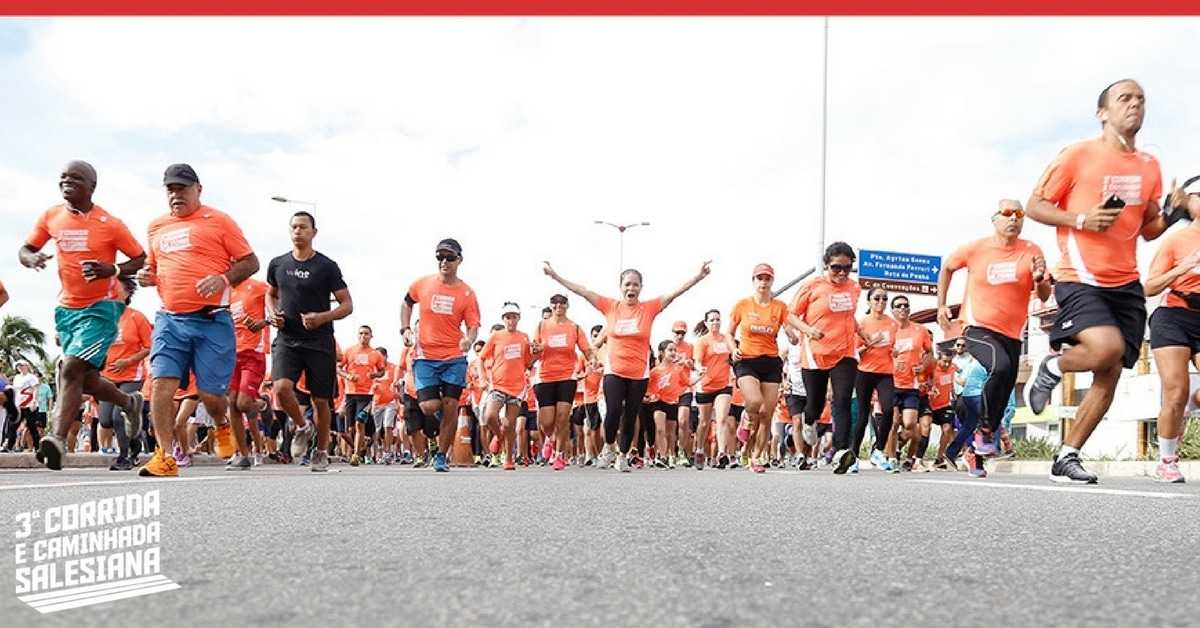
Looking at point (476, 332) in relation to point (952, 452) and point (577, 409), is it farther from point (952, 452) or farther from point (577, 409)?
point (577, 409)

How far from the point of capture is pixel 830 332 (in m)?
11.9

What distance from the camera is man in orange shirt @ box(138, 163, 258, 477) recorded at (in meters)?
8.00

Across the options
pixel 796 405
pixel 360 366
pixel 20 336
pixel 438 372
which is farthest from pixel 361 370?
pixel 20 336

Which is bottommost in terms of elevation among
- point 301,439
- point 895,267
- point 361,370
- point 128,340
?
point 301,439

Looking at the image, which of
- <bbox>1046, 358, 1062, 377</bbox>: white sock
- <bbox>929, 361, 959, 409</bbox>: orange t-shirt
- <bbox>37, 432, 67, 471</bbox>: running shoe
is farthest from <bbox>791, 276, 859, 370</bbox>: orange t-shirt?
<bbox>37, 432, 67, 471</bbox>: running shoe

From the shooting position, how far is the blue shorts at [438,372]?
1197 cm

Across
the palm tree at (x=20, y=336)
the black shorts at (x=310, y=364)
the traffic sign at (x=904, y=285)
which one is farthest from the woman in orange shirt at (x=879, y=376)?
the palm tree at (x=20, y=336)

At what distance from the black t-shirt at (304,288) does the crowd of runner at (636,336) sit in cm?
2

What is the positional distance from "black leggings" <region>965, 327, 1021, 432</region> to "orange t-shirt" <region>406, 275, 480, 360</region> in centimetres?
483

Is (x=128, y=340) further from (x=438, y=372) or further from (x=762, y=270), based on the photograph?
(x=762, y=270)

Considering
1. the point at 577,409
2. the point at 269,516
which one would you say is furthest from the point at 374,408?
the point at 269,516

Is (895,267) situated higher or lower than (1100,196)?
higher

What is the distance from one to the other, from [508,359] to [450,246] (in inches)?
163

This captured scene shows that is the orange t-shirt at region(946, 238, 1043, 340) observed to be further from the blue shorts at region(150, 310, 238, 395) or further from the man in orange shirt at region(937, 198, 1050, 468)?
the blue shorts at region(150, 310, 238, 395)
